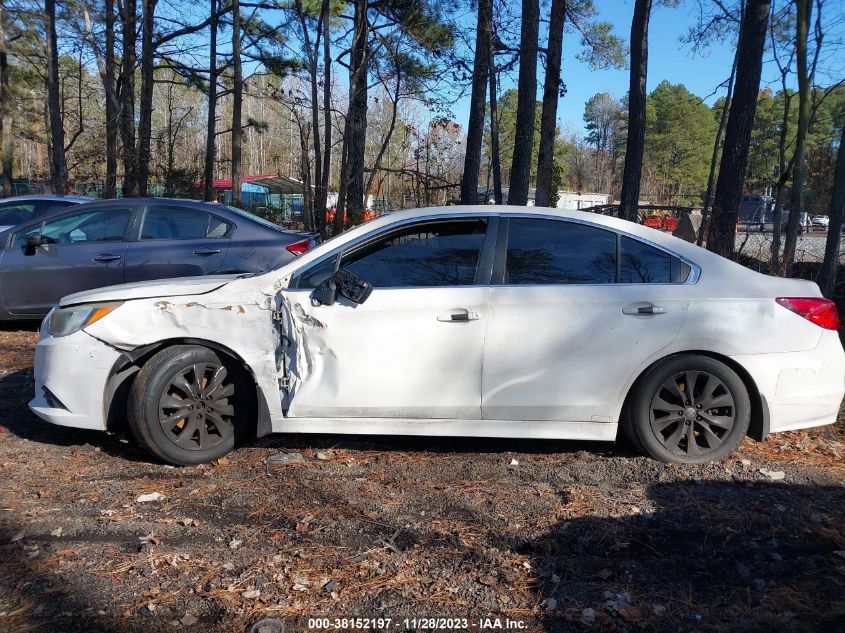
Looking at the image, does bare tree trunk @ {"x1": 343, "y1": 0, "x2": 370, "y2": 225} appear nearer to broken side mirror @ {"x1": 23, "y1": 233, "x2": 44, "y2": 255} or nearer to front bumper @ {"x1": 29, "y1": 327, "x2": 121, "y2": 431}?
broken side mirror @ {"x1": 23, "y1": 233, "x2": 44, "y2": 255}

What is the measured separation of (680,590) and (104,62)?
23.9m

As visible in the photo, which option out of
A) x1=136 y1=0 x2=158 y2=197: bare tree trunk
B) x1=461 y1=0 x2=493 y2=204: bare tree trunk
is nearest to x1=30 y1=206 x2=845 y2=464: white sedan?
x1=461 y1=0 x2=493 y2=204: bare tree trunk

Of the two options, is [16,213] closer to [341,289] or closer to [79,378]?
[79,378]

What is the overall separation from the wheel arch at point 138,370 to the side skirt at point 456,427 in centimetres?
12

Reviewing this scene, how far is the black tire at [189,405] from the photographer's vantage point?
409 centimetres

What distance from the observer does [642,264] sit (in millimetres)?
4266

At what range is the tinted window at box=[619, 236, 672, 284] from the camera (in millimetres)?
4223

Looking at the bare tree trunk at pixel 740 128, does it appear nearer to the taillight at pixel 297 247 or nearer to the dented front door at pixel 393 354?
the taillight at pixel 297 247

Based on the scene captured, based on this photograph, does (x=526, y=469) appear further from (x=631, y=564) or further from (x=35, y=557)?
(x=35, y=557)

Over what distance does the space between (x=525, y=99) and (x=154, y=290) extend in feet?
37.6

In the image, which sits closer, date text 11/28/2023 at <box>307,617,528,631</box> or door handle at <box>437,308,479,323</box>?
date text 11/28/2023 at <box>307,617,528,631</box>

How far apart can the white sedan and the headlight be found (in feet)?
0.05

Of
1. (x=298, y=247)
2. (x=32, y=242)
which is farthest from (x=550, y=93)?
(x=32, y=242)

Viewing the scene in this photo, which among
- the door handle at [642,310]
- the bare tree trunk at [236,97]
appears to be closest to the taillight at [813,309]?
the door handle at [642,310]
